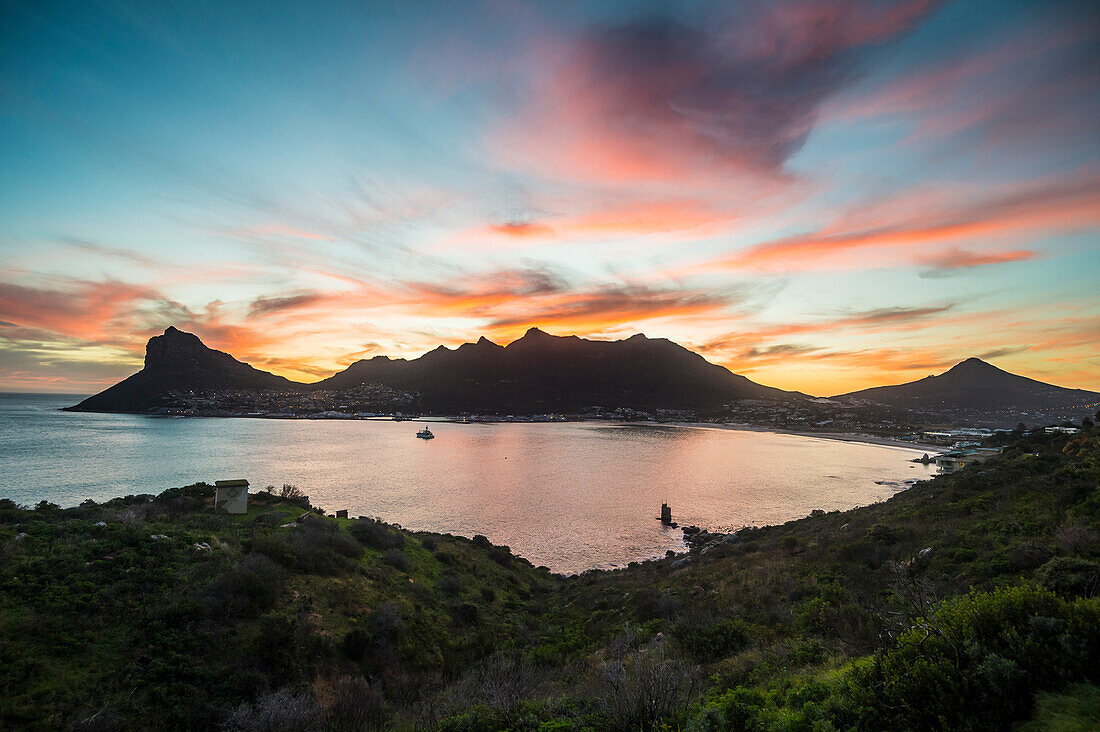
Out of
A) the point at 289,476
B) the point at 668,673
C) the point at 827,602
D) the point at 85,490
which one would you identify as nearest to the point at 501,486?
the point at 289,476

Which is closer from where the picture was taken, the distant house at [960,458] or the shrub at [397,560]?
the shrub at [397,560]

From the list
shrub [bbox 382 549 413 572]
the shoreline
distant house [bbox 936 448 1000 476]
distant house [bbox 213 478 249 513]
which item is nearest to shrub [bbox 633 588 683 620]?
shrub [bbox 382 549 413 572]

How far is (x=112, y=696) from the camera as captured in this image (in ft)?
27.7

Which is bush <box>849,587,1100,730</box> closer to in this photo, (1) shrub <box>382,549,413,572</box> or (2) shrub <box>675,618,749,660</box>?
(2) shrub <box>675,618,749,660</box>

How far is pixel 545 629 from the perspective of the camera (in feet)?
57.8

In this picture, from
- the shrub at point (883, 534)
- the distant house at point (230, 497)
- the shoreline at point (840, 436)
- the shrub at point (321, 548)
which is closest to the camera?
the shrub at point (321, 548)

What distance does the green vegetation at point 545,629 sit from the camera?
5219 mm

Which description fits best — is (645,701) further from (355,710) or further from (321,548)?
(321,548)

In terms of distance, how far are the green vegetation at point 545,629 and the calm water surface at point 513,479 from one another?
46.9ft

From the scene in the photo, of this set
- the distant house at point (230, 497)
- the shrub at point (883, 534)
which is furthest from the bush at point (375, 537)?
the shrub at point (883, 534)

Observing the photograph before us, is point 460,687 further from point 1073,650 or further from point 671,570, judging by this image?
point 671,570

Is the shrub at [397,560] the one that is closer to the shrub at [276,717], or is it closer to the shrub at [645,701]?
the shrub at [276,717]

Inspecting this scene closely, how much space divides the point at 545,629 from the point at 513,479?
43932 millimetres

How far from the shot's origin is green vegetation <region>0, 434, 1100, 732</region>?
5219mm
